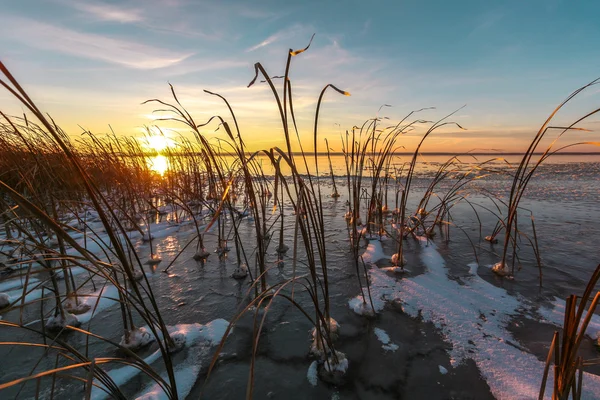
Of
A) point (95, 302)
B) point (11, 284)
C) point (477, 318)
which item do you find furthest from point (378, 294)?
point (11, 284)

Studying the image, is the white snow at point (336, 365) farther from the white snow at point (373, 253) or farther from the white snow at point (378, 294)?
the white snow at point (373, 253)

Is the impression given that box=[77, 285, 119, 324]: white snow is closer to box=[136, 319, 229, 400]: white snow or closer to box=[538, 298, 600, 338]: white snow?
box=[136, 319, 229, 400]: white snow

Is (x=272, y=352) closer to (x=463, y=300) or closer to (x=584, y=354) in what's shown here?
(x=463, y=300)

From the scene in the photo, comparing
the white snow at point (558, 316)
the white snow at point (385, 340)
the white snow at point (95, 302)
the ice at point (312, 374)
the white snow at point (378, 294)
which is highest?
the white snow at point (95, 302)

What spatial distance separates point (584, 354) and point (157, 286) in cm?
300

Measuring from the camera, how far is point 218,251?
325cm

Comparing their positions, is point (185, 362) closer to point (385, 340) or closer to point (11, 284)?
point (385, 340)

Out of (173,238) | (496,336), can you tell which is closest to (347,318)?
(496,336)

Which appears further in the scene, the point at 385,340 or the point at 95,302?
the point at 95,302

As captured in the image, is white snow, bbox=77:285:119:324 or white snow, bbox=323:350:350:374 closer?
white snow, bbox=323:350:350:374

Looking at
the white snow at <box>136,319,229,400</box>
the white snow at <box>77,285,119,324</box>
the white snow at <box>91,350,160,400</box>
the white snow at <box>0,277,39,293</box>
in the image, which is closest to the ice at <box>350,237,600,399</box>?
the white snow at <box>136,319,229,400</box>

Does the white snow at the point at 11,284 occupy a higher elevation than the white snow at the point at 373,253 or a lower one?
higher

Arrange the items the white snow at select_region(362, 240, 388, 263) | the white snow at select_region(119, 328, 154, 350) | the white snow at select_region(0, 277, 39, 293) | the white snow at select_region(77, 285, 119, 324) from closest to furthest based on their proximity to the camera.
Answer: the white snow at select_region(119, 328, 154, 350) < the white snow at select_region(77, 285, 119, 324) < the white snow at select_region(0, 277, 39, 293) < the white snow at select_region(362, 240, 388, 263)

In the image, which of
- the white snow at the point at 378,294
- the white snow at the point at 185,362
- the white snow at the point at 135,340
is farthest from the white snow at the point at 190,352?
the white snow at the point at 378,294
